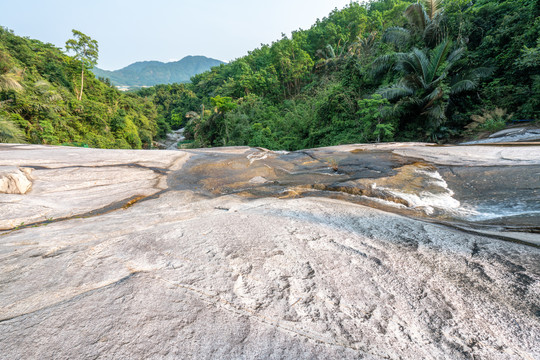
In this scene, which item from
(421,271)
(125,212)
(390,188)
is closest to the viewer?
(421,271)

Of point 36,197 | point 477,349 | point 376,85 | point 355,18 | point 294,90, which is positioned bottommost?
point 477,349

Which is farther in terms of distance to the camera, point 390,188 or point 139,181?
point 139,181

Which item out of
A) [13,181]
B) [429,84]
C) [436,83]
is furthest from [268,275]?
[436,83]

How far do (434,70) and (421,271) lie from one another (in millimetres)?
10801

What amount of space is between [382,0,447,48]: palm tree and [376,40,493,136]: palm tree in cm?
192

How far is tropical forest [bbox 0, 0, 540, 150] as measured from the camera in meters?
8.53

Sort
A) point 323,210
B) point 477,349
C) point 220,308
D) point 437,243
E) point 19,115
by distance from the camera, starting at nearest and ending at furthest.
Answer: point 477,349
point 220,308
point 437,243
point 323,210
point 19,115

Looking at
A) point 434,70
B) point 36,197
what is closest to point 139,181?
point 36,197

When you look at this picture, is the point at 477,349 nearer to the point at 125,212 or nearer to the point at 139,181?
the point at 125,212

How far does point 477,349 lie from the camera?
34.4 inches

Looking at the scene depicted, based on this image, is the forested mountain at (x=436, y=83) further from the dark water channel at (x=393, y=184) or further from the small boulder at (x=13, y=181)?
the small boulder at (x=13, y=181)

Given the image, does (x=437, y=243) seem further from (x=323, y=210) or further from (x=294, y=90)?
(x=294, y=90)

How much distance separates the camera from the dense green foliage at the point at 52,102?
11633 mm

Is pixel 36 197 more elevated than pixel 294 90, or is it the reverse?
pixel 294 90
